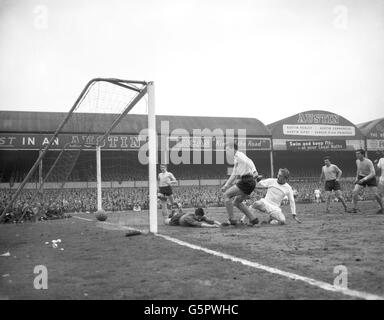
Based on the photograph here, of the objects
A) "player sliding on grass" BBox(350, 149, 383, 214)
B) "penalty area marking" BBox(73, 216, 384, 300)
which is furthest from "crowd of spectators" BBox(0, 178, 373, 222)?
"penalty area marking" BBox(73, 216, 384, 300)

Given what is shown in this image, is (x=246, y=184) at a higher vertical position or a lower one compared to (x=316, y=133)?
lower

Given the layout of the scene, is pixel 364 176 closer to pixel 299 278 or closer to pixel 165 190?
pixel 165 190

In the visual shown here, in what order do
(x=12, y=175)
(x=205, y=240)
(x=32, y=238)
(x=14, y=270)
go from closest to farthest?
(x=14, y=270) < (x=205, y=240) < (x=32, y=238) < (x=12, y=175)

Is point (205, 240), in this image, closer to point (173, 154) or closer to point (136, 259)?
point (136, 259)

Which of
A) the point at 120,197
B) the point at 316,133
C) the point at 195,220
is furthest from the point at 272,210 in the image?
the point at 316,133

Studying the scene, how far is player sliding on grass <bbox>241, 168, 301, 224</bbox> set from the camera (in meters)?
9.71

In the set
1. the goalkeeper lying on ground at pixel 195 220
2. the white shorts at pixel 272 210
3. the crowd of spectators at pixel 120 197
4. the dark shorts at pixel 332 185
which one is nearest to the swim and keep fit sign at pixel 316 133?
the crowd of spectators at pixel 120 197

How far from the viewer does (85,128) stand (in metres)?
17.7

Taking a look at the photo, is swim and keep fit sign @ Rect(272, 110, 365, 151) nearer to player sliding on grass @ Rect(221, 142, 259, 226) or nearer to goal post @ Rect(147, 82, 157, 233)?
player sliding on grass @ Rect(221, 142, 259, 226)

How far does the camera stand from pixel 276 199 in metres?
10.1

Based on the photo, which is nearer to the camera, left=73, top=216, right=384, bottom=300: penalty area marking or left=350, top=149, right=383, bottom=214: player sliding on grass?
left=73, top=216, right=384, bottom=300: penalty area marking
